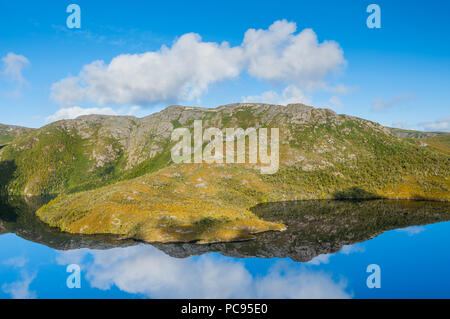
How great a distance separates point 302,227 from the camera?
388ft

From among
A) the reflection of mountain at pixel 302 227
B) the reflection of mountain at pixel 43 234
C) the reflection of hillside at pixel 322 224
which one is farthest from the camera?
the reflection of mountain at pixel 43 234

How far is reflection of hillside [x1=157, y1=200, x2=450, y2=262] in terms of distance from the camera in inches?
3526

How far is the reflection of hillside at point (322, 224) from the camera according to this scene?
89.6 m

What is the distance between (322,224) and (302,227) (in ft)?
44.1

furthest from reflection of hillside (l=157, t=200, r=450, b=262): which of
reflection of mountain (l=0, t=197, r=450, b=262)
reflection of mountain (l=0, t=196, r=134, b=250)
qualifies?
reflection of mountain (l=0, t=196, r=134, b=250)

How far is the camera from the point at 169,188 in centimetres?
16162

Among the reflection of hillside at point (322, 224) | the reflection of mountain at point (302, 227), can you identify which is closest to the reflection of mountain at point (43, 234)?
the reflection of mountain at point (302, 227)

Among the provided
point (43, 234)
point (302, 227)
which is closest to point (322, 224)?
point (302, 227)

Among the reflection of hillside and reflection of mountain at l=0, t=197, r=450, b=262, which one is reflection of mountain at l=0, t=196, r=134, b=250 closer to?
reflection of mountain at l=0, t=197, r=450, b=262

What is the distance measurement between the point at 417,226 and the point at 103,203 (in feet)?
508

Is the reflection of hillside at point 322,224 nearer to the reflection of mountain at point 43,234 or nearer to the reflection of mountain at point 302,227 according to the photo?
the reflection of mountain at point 302,227

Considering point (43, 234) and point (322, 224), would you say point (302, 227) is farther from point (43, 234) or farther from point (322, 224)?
point (43, 234)
